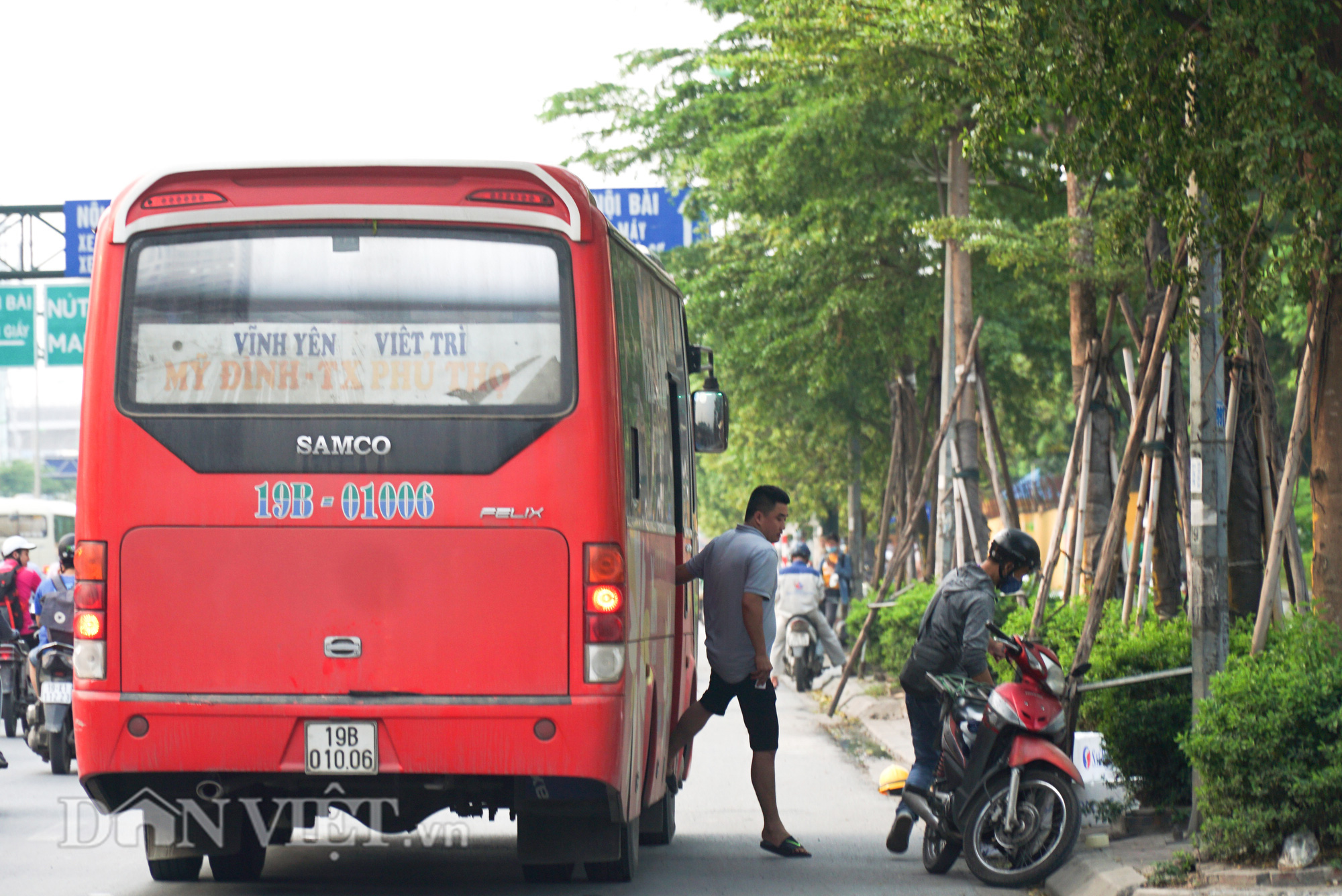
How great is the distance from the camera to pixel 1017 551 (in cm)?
820

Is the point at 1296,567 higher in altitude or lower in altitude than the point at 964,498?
lower

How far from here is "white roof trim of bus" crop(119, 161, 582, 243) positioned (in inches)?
271

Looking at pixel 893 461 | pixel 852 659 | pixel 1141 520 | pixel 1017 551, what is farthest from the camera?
pixel 893 461

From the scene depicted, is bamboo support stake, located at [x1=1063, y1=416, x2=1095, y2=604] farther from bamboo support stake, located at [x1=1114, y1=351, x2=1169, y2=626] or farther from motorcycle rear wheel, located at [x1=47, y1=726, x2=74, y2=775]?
motorcycle rear wheel, located at [x1=47, y1=726, x2=74, y2=775]

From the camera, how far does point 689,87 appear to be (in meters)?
23.0

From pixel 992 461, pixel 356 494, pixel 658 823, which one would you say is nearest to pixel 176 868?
pixel 356 494

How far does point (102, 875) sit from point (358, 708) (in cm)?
243

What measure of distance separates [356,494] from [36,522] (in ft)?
115

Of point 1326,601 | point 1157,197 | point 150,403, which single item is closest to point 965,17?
point 1157,197

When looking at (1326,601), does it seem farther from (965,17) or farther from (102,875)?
(102,875)

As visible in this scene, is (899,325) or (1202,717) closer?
(1202,717)

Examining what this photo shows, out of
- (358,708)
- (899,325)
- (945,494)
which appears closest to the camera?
(358,708)

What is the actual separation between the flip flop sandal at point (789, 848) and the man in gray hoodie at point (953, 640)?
1.70 feet

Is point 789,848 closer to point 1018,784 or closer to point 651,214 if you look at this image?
point 1018,784
